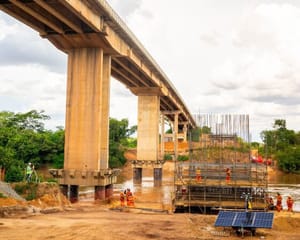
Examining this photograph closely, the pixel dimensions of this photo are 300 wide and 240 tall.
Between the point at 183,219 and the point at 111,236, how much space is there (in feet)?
20.1

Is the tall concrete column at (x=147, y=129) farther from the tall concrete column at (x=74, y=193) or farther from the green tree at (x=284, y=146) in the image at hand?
the tall concrete column at (x=74, y=193)

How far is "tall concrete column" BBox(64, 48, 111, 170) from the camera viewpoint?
102 ft

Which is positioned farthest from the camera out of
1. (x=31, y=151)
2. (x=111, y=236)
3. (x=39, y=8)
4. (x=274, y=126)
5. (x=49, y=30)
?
(x=274, y=126)

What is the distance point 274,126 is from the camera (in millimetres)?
106312

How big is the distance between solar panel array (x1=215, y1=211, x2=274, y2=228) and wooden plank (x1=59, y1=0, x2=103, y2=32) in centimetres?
1514

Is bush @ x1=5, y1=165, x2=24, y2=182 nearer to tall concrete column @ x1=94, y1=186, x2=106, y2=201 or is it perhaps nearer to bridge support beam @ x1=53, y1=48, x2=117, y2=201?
bridge support beam @ x1=53, y1=48, x2=117, y2=201

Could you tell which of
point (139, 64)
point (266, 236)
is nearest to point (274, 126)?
point (139, 64)

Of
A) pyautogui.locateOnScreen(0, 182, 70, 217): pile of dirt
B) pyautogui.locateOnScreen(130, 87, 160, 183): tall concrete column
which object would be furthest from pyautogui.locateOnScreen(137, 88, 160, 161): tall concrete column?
pyautogui.locateOnScreen(0, 182, 70, 217): pile of dirt

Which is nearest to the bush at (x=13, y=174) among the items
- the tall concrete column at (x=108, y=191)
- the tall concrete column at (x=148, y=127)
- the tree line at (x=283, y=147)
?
the tall concrete column at (x=108, y=191)

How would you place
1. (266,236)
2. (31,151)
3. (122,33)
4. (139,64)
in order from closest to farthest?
1. (266,236)
2. (122,33)
3. (139,64)
4. (31,151)

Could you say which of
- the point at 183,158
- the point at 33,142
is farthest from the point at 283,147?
the point at 33,142

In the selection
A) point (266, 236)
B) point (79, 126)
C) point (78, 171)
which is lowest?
point (266, 236)

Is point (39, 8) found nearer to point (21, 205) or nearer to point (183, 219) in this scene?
point (21, 205)

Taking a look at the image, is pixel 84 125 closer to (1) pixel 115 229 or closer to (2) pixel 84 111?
(2) pixel 84 111
